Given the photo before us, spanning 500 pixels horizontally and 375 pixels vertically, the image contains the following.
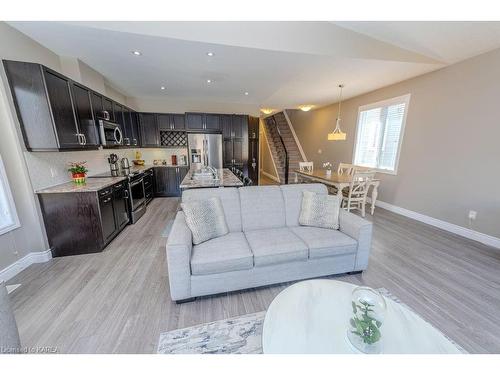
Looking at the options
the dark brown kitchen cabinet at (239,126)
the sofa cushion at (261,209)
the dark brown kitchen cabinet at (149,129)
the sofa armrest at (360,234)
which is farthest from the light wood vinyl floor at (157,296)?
the dark brown kitchen cabinet at (239,126)

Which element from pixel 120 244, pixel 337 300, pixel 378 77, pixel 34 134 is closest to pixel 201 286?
pixel 337 300

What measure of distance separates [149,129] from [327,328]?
596cm

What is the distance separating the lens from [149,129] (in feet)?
17.9

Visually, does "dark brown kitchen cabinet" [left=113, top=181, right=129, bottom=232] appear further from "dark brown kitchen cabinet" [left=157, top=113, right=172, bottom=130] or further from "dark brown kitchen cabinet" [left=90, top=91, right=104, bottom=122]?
"dark brown kitchen cabinet" [left=157, top=113, right=172, bottom=130]

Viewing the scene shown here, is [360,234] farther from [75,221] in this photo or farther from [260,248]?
[75,221]

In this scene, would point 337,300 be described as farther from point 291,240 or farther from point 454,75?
point 454,75

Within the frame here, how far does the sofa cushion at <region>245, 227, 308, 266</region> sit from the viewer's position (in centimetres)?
185

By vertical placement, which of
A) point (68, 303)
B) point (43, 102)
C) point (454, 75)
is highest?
point (454, 75)

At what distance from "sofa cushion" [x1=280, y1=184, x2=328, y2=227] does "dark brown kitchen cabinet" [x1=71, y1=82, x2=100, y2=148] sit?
2.99m

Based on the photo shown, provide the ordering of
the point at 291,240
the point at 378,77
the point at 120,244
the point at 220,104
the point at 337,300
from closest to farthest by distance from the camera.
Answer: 1. the point at 337,300
2. the point at 291,240
3. the point at 120,244
4. the point at 378,77
5. the point at 220,104

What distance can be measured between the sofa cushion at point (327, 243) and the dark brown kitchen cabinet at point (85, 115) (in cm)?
332

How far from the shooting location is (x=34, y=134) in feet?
7.59

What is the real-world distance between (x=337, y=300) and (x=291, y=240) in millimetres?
808

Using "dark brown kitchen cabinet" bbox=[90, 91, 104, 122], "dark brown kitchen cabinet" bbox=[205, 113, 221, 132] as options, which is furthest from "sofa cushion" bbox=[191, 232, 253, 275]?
"dark brown kitchen cabinet" bbox=[205, 113, 221, 132]
